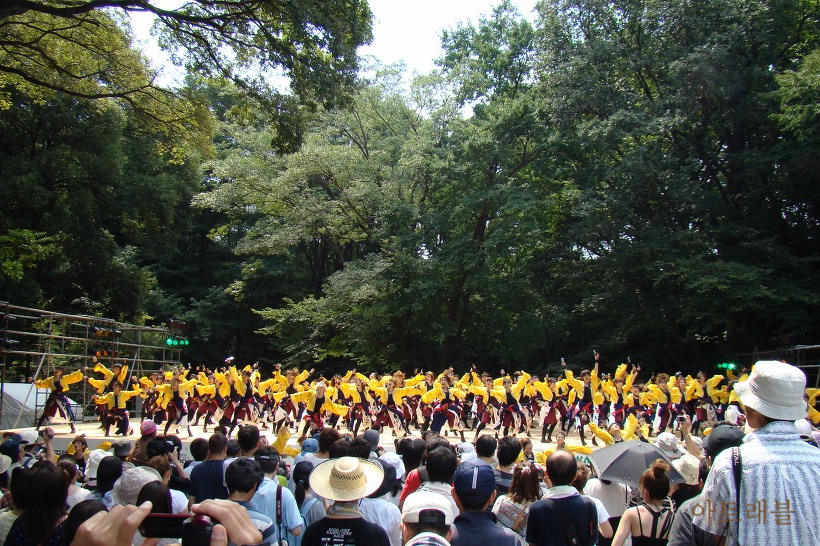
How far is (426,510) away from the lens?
9.05ft

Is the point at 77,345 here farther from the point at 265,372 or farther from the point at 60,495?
the point at 60,495

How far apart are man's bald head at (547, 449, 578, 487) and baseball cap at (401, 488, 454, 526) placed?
3.08 feet

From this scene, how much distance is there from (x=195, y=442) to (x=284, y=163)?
24.7 metres

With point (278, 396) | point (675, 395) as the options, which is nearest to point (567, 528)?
point (278, 396)

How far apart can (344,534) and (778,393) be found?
6.02ft

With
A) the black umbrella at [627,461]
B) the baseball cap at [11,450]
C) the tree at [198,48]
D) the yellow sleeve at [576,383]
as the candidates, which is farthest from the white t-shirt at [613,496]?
the yellow sleeve at [576,383]

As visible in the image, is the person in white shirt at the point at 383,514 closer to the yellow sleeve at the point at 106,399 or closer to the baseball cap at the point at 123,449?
the baseball cap at the point at 123,449

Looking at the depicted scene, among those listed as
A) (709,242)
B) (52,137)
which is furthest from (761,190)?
(52,137)

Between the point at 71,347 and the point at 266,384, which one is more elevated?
the point at 71,347

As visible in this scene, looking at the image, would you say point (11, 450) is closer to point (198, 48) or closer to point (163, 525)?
point (163, 525)

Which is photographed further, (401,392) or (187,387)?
(187,387)

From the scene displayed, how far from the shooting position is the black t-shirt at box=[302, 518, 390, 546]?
288cm

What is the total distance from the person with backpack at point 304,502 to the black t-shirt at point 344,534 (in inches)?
41.4

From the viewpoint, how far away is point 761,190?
888 inches
